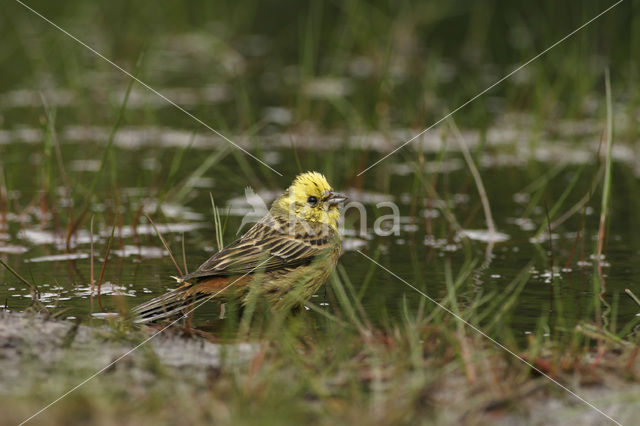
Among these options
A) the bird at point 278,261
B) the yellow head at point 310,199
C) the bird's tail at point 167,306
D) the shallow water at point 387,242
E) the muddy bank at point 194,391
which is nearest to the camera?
the muddy bank at point 194,391

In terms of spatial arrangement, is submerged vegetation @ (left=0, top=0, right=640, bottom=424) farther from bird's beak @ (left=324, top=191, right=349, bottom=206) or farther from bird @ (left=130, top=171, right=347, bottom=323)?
bird's beak @ (left=324, top=191, right=349, bottom=206)

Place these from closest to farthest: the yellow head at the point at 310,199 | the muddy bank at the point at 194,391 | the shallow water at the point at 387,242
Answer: the muddy bank at the point at 194,391
the shallow water at the point at 387,242
the yellow head at the point at 310,199

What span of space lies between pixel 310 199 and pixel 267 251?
646mm

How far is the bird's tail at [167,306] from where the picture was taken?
5684mm

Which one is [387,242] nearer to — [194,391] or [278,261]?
[278,261]

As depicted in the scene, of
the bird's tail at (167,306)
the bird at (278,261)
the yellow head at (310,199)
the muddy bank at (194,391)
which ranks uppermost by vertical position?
the yellow head at (310,199)

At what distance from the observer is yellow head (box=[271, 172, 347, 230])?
660 cm

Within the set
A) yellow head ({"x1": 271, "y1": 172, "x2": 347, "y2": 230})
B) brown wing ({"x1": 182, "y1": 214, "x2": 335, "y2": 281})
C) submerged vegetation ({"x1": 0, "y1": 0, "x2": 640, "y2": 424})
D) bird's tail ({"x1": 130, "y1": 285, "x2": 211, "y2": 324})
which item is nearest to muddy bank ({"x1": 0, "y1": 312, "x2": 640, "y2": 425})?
submerged vegetation ({"x1": 0, "y1": 0, "x2": 640, "y2": 424})

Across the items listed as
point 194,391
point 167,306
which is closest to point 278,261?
point 167,306

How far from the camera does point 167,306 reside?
5812 mm

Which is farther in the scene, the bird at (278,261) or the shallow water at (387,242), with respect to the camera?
the shallow water at (387,242)

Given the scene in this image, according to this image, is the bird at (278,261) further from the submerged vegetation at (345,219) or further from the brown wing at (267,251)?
the submerged vegetation at (345,219)

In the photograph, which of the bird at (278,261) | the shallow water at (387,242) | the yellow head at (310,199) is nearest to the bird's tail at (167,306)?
the bird at (278,261)

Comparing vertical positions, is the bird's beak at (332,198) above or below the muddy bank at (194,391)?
above
